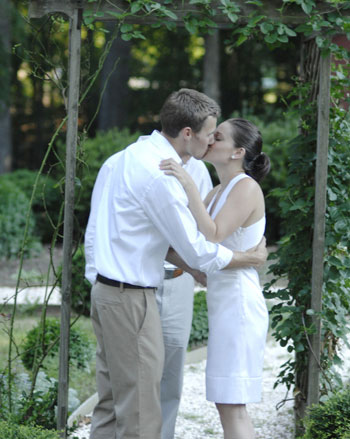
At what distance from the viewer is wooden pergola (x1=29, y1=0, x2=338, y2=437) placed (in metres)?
3.34

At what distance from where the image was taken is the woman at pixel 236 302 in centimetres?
296

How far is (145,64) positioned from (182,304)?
612 inches

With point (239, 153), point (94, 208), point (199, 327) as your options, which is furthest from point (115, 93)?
point (239, 153)

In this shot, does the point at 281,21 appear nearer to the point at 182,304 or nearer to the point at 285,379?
the point at 182,304

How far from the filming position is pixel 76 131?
3412 mm

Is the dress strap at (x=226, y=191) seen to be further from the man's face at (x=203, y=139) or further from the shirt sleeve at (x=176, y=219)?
the shirt sleeve at (x=176, y=219)

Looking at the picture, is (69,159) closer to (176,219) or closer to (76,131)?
(76,131)

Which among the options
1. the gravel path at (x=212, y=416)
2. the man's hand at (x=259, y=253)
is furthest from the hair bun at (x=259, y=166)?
the gravel path at (x=212, y=416)

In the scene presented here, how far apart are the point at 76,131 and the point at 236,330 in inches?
50.9

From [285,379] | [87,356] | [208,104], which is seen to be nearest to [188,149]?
[208,104]

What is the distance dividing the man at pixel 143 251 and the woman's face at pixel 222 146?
112 millimetres

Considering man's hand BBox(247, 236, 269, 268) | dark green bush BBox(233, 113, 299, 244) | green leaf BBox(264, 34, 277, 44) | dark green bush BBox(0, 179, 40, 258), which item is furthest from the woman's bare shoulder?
dark green bush BBox(0, 179, 40, 258)

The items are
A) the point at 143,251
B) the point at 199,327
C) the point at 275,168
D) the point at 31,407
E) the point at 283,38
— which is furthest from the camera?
the point at 275,168

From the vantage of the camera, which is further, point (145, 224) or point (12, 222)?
point (12, 222)
